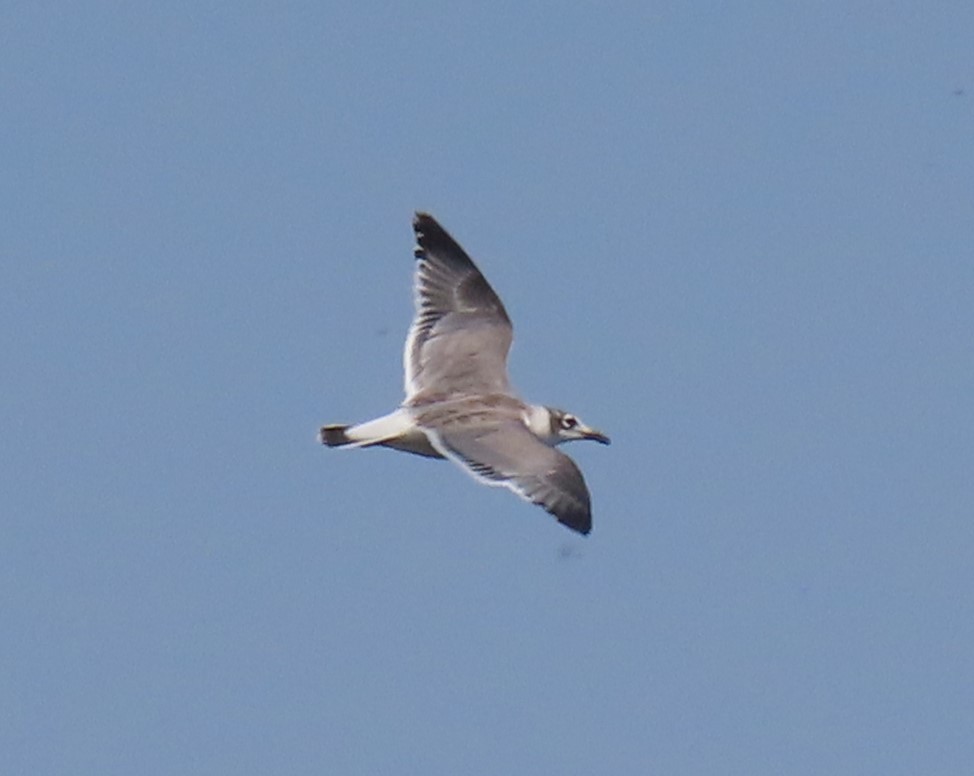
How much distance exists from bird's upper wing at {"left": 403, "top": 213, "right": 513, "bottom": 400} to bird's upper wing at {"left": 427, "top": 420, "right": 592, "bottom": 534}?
147 centimetres

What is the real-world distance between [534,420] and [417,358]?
58.5 inches

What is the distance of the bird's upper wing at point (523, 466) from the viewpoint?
1878 cm

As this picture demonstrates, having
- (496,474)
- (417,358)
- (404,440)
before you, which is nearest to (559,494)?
(496,474)

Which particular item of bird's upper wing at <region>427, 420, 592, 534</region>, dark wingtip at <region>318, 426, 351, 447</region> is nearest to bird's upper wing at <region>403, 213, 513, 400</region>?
dark wingtip at <region>318, 426, 351, 447</region>

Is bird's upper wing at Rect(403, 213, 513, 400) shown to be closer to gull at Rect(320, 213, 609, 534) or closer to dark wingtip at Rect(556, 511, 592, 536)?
gull at Rect(320, 213, 609, 534)

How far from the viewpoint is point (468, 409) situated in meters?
20.7

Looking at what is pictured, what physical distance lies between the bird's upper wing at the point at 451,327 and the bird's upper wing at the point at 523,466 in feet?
4.82

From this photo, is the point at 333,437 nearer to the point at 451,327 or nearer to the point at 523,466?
the point at 523,466

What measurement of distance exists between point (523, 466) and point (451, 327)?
3.65m

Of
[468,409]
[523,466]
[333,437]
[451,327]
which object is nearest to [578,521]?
[523,466]

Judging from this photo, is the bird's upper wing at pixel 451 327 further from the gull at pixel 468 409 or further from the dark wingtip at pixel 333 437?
the dark wingtip at pixel 333 437

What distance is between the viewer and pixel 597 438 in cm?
2192

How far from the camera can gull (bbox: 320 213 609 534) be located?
62.6 feet

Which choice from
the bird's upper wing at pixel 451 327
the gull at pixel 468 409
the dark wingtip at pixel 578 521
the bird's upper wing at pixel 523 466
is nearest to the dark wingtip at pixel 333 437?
the gull at pixel 468 409
